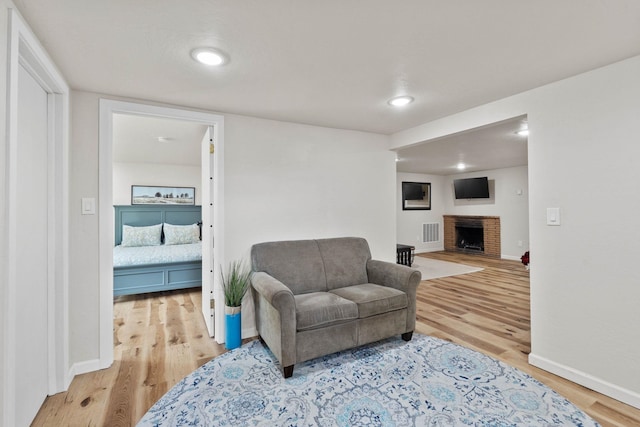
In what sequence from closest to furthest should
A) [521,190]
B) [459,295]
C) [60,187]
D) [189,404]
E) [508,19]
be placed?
[508,19], [189,404], [60,187], [459,295], [521,190]

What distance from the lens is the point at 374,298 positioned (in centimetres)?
251

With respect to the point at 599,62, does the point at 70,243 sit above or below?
below

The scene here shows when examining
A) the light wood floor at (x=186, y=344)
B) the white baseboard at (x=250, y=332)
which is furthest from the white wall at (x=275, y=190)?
the white baseboard at (x=250, y=332)

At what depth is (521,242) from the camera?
272 inches

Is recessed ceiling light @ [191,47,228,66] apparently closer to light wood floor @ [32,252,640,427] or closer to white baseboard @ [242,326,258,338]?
light wood floor @ [32,252,640,427]

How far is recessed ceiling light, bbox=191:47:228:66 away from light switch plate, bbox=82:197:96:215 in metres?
1.41

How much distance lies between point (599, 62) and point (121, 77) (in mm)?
3208

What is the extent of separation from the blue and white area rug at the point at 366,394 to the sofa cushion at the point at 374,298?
390mm

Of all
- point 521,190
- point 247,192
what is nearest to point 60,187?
point 247,192

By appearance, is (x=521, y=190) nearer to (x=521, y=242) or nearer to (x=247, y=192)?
(x=521, y=242)

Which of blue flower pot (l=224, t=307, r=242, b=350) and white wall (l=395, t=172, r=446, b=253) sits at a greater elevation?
white wall (l=395, t=172, r=446, b=253)

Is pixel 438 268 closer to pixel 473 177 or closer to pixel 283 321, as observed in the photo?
pixel 473 177

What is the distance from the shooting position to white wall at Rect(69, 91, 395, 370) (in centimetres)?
231

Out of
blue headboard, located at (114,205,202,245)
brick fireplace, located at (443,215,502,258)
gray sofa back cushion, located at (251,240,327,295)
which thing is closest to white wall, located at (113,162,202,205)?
blue headboard, located at (114,205,202,245)
